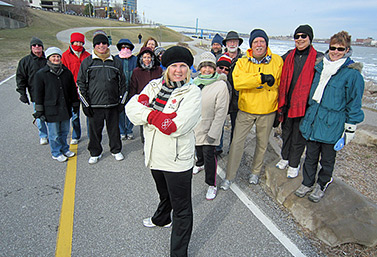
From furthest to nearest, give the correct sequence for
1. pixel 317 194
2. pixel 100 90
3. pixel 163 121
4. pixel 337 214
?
1. pixel 100 90
2. pixel 317 194
3. pixel 337 214
4. pixel 163 121

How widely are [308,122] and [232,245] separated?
182cm

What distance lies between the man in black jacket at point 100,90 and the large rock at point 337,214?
2.97 meters

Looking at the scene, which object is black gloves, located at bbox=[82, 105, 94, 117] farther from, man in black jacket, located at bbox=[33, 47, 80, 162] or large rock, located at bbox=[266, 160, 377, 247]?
large rock, located at bbox=[266, 160, 377, 247]

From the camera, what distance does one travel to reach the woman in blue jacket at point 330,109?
2.84 meters

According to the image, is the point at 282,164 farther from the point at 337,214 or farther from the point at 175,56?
the point at 175,56

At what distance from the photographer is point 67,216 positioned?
9.80ft

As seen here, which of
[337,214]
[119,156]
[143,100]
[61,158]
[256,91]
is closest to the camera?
[143,100]

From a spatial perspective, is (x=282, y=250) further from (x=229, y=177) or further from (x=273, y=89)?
(x=273, y=89)

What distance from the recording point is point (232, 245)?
266 cm

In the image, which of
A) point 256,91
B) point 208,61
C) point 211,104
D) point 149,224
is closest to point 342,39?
point 256,91

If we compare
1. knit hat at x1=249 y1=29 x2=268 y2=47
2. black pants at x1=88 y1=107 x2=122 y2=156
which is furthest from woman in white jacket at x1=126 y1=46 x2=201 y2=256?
black pants at x1=88 y1=107 x2=122 y2=156

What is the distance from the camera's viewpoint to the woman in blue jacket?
9.33 ft

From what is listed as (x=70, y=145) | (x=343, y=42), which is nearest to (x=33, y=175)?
(x=70, y=145)

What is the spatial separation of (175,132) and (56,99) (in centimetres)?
297
